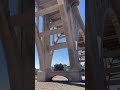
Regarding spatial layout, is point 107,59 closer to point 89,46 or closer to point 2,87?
point 89,46

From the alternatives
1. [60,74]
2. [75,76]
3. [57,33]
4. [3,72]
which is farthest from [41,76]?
[3,72]

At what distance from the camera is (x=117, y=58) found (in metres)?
3.26

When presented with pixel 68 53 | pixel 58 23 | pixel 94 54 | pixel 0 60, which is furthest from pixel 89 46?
pixel 58 23

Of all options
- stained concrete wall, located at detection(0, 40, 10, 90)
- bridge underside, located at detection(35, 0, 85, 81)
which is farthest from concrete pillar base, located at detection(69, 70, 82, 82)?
stained concrete wall, located at detection(0, 40, 10, 90)

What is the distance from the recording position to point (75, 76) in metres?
20.3

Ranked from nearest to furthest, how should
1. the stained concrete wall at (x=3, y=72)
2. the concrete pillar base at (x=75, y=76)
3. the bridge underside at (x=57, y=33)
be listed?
the stained concrete wall at (x=3, y=72) < the concrete pillar base at (x=75, y=76) < the bridge underside at (x=57, y=33)

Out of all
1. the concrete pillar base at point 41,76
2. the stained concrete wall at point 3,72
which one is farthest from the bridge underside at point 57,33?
the stained concrete wall at point 3,72

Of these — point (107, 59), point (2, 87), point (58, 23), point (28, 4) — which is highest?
point (58, 23)

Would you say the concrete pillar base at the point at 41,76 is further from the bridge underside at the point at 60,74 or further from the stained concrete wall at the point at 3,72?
the stained concrete wall at the point at 3,72

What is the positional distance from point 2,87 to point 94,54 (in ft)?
4.00

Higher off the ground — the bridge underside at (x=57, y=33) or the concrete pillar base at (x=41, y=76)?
the bridge underside at (x=57, y=33)

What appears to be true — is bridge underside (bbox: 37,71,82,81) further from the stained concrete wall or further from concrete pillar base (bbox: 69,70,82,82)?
the stained concrete wall

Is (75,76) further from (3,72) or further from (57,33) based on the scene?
(3,72)

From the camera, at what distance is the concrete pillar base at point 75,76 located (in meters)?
20.0
